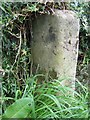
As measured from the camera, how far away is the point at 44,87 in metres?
1.31

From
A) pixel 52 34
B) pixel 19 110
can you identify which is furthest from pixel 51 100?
pixel 52 34

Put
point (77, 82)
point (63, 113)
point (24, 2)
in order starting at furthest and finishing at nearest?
point (77, 82) < point (24, 2) < point (63, 113)

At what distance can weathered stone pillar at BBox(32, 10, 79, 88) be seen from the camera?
1.39 metres

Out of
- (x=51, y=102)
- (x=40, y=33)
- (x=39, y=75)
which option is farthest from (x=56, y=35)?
(x=51, y=102)

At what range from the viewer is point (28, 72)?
4.61 feet

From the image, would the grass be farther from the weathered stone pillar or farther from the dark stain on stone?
the dark stain on stone

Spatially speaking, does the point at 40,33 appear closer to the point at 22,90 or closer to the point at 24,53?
the point at 24,53

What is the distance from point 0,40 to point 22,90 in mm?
249

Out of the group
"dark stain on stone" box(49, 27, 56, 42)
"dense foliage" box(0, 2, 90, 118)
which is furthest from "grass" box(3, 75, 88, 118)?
"dark stain on stone" box(49, 27, 56, 42)

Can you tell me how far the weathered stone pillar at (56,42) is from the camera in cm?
139

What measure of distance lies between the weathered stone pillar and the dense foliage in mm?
32

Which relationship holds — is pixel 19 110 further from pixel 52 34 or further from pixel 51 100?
pixel 52 34

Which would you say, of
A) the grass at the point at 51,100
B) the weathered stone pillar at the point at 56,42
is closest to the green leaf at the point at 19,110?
the grass at the point at 51,100

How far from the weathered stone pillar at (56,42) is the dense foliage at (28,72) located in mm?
32
